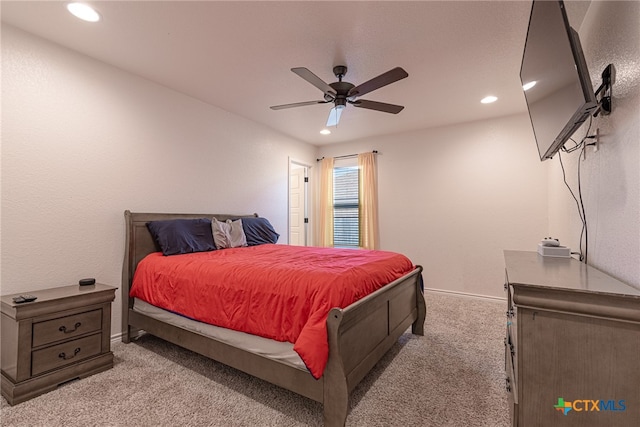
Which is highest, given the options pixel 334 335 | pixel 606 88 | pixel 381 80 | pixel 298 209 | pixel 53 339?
pixel 381 80

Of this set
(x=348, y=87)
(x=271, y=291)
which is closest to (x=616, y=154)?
(x=348, y=87)

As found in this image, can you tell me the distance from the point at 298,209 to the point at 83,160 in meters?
3.50

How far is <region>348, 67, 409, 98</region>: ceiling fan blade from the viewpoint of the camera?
6.59 feet

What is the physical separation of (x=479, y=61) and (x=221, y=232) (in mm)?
3036

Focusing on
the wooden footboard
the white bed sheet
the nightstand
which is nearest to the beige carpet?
the nightstand

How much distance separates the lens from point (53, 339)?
1900 millimetres

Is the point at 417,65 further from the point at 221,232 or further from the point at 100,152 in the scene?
the point at 100,152

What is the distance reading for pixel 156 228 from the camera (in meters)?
2.77

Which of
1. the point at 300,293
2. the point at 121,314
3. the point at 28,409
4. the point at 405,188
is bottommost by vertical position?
the point at 28,409

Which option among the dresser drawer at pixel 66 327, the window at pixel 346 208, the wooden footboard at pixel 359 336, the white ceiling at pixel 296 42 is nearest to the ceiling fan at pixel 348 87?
the white ceiling at pixel 296 42

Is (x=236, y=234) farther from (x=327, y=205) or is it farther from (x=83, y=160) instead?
(x=327, y=205)

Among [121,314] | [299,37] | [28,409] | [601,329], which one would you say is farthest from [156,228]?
[601,329]

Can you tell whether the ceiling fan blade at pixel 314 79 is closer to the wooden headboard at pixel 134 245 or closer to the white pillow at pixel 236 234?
the white pillow at pixel 236 234

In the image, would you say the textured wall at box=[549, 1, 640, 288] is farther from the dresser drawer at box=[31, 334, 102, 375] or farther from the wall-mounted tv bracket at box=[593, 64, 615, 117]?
the dresser drawer at box=[31, 334, 102, 375]
